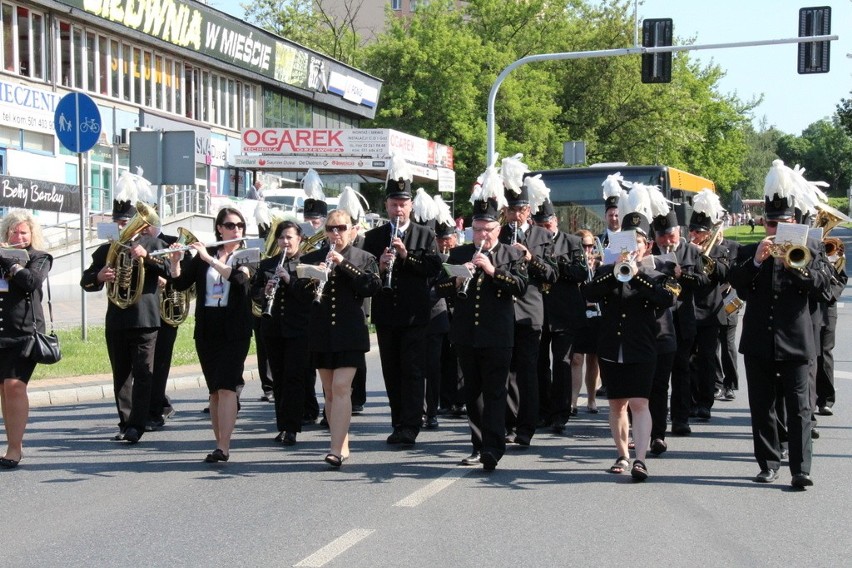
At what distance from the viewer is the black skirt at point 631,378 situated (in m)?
8.89

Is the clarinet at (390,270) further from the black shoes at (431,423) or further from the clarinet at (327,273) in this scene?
the black shoes at (431,423)

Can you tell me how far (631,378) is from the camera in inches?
350

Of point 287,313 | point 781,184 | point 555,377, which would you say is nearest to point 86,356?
point 287,313

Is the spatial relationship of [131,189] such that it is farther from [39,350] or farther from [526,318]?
[526,318]

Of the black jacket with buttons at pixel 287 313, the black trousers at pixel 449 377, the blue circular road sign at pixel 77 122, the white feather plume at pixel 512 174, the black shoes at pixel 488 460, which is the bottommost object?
the black shoes at pixel 488 460

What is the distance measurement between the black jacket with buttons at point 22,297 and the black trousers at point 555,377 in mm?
4293

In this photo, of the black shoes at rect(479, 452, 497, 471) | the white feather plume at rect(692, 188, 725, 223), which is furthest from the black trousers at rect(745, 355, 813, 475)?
the white feather plume at rect(692, 188, 725, 223)

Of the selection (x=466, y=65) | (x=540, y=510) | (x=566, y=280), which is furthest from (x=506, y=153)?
(x=540, y=510)

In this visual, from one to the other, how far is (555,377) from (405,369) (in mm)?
1456

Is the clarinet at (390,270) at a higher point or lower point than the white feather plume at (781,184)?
lower

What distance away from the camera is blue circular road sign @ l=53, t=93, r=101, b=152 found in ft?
50.7

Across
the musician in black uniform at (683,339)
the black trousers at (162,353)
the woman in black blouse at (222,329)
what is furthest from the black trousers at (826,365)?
the black trousers at (162,353)

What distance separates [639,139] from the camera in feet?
187

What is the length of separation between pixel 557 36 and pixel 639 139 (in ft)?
20.3
